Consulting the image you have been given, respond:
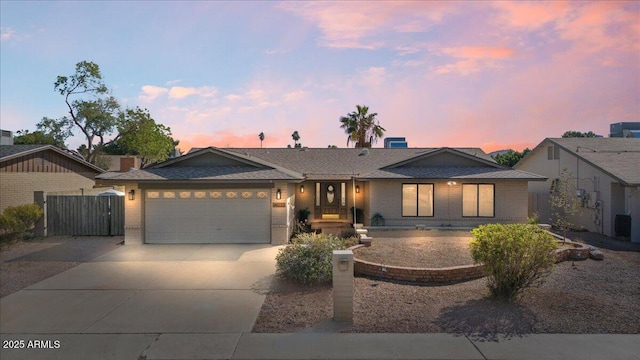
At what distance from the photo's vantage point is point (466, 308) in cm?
757

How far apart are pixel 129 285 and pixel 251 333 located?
4.64m

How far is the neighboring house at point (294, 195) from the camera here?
14.7 m

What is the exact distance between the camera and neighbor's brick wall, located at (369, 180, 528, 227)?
16531mm

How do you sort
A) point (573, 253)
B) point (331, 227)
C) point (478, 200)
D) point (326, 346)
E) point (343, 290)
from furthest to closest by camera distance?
1. point (331, 227)
2. point (478, 200)
3. point (573, 253)
4. point (343, 290)
5. point (326, 346)

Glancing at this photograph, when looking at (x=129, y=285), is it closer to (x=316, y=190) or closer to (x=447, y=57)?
(x=316, y=190)

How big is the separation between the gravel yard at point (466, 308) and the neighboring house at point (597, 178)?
7.82 m

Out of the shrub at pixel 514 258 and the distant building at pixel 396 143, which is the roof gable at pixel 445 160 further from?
the distant building at pixel 396 143

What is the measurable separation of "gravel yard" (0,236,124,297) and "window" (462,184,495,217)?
1461 centimetres

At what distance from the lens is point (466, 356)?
226 inches

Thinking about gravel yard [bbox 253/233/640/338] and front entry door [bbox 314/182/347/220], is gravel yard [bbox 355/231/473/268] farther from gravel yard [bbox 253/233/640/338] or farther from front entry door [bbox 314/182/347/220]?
front entry door [bbox 314/182/347/220]

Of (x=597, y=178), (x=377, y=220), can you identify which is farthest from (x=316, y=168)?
(x=597, y=178)

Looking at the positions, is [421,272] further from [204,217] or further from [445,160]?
[445,160]

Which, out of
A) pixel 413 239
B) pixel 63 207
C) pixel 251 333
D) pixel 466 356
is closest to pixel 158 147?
pixel 63 207

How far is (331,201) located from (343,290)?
13107 mm
